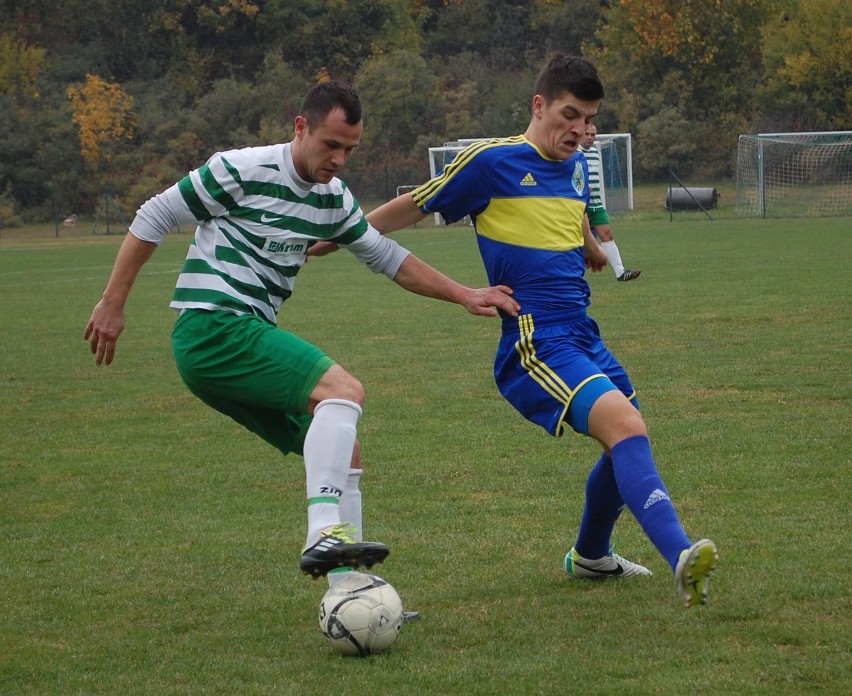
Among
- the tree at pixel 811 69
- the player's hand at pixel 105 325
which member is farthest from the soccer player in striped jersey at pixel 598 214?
the tree at pixel 811 69

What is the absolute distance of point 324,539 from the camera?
12.1 feet

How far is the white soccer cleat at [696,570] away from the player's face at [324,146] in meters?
1.66

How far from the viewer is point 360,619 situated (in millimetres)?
3746

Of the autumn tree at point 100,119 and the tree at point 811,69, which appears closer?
the tree at point 811,69

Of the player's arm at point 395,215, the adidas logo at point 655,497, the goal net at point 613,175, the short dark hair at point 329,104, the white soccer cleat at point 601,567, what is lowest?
the goal net at point 613,175

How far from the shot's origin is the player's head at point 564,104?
436 cm

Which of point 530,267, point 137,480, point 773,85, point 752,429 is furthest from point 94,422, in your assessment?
point 773,85

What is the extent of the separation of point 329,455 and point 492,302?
0.84 meters

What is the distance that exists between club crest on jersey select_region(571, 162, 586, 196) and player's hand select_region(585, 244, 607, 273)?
31 cm

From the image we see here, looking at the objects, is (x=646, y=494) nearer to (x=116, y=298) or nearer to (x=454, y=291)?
(x=454, y=291)

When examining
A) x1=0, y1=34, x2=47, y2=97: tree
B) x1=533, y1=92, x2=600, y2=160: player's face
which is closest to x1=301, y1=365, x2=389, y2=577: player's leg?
x1=533, y1=92, x2=600, y2=160: player's face

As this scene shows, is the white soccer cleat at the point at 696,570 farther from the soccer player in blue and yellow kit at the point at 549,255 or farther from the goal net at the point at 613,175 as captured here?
the goal net at the point at 613,175

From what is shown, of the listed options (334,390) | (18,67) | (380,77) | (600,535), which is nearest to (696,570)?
(600,535)

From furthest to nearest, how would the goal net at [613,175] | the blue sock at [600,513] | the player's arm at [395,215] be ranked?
the goal net at [613,175], the player's arm at [395,215], the blue sock at [600,513]
